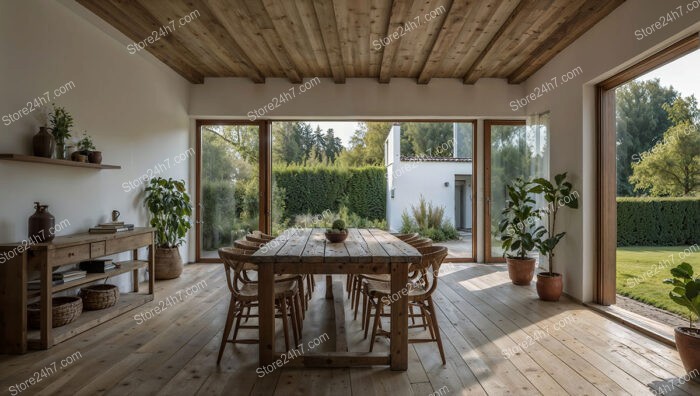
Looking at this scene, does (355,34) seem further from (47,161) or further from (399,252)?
(47,161)

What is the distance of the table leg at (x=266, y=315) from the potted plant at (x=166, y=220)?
123 inches

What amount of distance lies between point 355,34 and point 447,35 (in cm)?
101

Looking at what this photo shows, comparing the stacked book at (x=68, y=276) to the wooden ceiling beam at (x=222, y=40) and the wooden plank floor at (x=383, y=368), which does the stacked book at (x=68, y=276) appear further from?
the wooden ceiling beam at (x=222, y=40)

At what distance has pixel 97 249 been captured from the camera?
353cm

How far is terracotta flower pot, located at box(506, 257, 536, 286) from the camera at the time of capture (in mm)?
5082

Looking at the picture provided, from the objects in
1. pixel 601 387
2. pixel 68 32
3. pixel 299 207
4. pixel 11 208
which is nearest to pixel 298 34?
pixel 68 32

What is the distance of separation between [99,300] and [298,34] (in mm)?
3307

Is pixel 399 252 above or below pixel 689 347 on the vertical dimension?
above

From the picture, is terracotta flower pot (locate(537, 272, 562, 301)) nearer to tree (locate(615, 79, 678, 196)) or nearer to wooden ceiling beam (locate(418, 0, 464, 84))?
tree (locate(615, 79, 678, 196))

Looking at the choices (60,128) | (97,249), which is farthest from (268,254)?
(60,128)

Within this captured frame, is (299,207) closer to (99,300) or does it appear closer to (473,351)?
(99,300)

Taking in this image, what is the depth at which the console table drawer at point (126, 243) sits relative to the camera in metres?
3.74

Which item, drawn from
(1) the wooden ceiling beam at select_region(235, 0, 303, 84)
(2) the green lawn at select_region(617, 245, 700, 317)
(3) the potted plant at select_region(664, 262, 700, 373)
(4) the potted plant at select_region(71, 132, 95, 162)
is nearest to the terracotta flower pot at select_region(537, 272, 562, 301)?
(2) the green lawn at select_region(617, 245, 700, 317)

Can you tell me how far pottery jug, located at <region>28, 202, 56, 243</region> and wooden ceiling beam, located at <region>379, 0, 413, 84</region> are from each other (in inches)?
133
